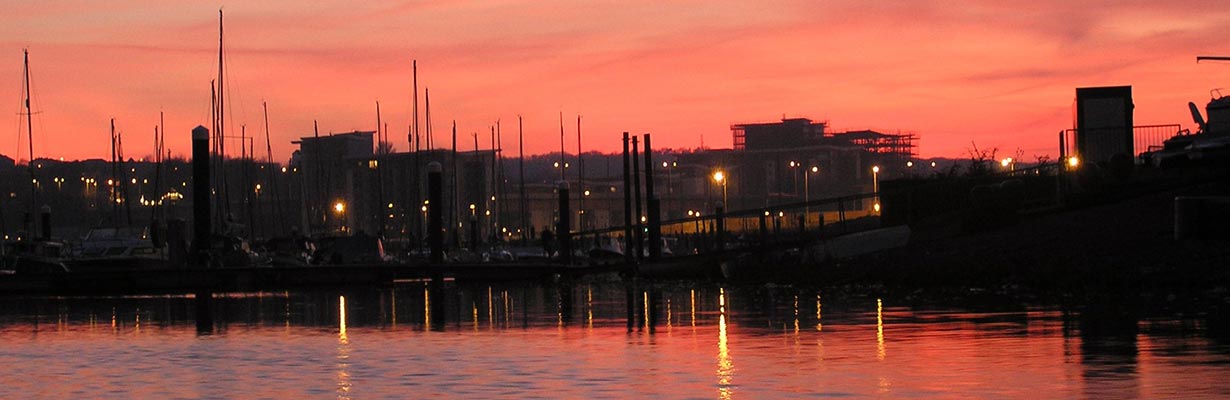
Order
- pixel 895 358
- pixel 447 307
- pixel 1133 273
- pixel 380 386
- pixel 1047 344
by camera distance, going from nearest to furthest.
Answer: pixel 380 386 → pixel 895 358 → pixel 1047 344 → pixel 1133 273 → pixel 447 307

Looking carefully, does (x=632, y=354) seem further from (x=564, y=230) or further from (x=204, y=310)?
(x=564, y=230)

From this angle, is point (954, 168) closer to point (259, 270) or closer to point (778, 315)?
point (259, 270)

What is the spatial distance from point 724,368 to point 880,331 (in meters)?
5.40

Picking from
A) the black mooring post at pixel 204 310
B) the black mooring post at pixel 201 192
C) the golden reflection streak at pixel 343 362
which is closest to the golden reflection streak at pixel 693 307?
the golden reflection streak at pixel 343 362

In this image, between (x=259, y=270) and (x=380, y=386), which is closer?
(x=380, y=386)

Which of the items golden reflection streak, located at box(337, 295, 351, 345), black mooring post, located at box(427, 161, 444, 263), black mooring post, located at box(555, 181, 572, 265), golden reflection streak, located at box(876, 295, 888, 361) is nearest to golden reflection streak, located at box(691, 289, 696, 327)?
golden reflection streak, located at box(876, 295, 888, 361)

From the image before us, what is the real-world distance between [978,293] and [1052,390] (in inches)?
706

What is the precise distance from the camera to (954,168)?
2130 inches

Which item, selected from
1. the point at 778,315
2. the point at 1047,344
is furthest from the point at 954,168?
the point at 1047,344

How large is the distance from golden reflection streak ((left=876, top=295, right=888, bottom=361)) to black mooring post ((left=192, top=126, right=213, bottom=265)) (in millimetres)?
23770

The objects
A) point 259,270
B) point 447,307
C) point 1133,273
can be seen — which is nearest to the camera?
point 1133,273

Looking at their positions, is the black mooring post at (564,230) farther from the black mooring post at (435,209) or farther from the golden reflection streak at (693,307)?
the golden reflection streak at (693,307)

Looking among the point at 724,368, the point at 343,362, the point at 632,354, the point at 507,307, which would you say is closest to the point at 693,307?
the point at 507,307

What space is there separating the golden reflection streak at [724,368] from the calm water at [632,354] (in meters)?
0.04
